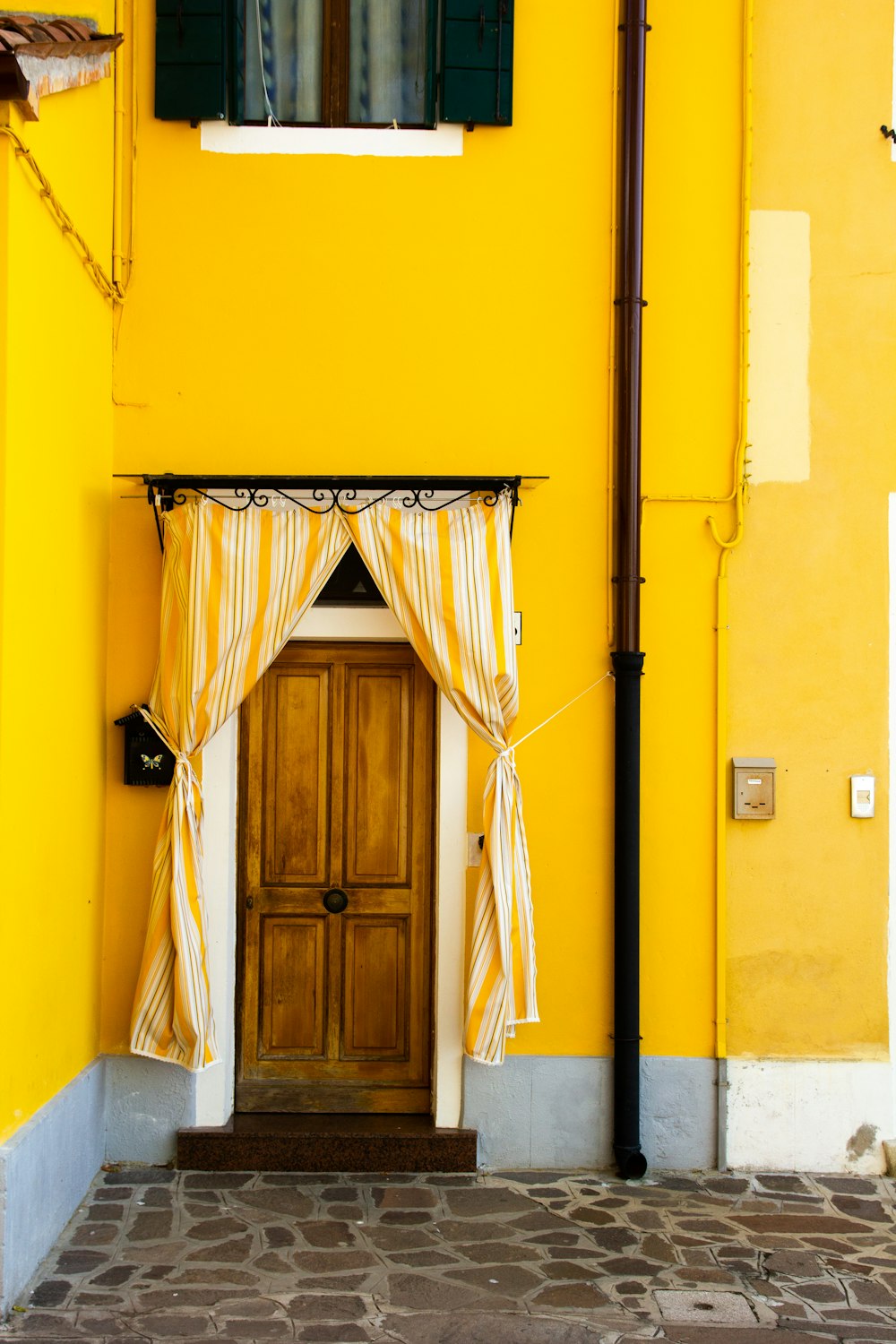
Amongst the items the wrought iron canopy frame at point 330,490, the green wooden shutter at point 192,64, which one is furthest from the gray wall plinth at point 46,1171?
the green wooden shutter at point 192,64

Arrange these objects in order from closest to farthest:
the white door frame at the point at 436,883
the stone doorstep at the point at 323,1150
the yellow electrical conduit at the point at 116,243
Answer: the yellow electrical conduit at the point at 116,243, the stone doorstep at the point at 323,1150, the white door frame at the point at 436,883

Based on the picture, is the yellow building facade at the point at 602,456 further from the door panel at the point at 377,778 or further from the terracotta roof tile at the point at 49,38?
the terracotta roof tile at the point at 49,38

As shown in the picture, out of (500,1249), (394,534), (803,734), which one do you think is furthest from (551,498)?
(500,1249)

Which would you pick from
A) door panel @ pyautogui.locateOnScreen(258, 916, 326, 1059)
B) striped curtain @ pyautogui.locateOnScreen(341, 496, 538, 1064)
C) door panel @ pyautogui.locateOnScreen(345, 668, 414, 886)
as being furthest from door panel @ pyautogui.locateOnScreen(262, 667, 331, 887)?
striped curtain @ pyautogui.locateOnScreen(341, 496, 538, 1064)

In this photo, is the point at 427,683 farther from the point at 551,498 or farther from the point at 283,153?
the point at 283,153

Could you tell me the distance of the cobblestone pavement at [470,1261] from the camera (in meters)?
4.22

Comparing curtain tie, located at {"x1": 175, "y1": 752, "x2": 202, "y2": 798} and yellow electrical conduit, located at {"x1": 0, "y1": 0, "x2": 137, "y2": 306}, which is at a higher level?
yellow electrical conduit, located at {"x1": 0, "y1": 0, "x2": 137, "y2": 306}

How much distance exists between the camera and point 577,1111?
5.66 m

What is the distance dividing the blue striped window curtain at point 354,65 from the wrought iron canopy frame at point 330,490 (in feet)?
5.96

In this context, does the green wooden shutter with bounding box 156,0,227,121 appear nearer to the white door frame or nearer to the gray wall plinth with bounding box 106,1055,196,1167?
the white door frame

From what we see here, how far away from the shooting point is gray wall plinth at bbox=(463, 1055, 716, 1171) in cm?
564

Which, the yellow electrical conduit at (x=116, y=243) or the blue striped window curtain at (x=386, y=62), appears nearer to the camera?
the yellow electrical conduit at (x=116, y=243)

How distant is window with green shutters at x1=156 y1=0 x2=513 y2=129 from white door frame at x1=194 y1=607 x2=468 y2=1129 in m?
2.42

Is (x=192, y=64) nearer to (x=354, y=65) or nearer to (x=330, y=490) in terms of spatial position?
(x=354, y=65)
